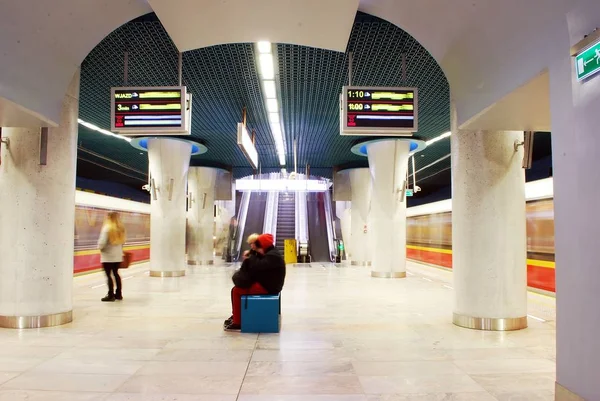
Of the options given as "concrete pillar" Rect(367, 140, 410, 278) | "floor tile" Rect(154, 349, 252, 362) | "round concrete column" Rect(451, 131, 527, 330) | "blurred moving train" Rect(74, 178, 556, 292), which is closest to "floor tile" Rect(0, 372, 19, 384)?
"floor tile" Rect(154, 349, 252, 362)

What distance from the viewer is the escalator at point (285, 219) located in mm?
25230

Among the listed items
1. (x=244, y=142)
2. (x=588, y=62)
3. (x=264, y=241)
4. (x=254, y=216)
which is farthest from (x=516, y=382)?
(x=254, y=216)

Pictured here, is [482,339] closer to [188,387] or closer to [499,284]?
[499,284]

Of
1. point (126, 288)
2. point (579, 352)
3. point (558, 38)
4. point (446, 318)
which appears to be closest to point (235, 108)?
point (126, 288)

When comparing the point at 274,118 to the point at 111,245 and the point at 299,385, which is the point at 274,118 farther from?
the point at 299,385

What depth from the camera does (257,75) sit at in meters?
8.33

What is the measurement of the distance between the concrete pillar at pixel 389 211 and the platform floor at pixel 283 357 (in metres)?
5.46

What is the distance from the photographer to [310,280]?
1205 centimetres

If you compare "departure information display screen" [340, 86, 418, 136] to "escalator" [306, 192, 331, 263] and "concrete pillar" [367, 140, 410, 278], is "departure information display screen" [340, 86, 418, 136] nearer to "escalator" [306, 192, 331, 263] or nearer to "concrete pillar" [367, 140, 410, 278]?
"concrete pillar" [367, 140, 410, 278]

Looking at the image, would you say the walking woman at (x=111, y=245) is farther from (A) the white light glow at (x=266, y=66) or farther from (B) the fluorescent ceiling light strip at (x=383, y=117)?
(B) the fluorescent ceiling light strip at (x=383, y=117)

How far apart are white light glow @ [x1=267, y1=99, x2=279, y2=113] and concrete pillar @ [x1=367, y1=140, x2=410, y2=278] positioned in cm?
410

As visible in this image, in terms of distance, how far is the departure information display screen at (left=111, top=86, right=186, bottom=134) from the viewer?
6.66 m

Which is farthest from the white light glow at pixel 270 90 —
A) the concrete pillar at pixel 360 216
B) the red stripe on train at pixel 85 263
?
the concrete pillar at pixel 360 216

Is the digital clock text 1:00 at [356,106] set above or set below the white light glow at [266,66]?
below
